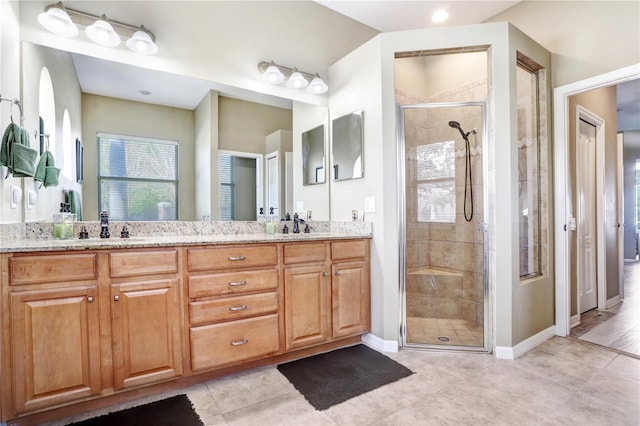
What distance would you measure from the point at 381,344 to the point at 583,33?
3056mm

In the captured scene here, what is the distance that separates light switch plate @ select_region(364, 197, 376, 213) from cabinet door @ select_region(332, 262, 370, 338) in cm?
44

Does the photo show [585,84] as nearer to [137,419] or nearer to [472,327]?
[472,327]

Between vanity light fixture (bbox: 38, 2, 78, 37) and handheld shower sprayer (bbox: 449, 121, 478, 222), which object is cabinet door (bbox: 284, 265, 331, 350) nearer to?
handheld shower sprayer (bbox: 449, 121, 478, 222)

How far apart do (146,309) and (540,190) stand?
3.23 metres

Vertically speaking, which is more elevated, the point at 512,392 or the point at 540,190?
the point at 540,190

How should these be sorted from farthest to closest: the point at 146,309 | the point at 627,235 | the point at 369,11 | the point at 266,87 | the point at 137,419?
the point at 627,235 < the point at 369,11 < the point at 266,87 < the point at 146,309 < the point at 137,419

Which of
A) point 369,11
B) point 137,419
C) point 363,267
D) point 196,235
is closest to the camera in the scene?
point 137,419

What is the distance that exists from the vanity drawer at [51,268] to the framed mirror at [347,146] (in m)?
1.96

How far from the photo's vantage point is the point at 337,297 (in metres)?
2.48

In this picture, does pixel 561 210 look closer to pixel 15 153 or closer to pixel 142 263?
pixel 142 263

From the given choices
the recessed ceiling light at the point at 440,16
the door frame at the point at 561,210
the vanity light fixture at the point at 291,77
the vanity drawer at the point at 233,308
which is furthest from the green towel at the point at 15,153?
the door frame at the point at 561,210

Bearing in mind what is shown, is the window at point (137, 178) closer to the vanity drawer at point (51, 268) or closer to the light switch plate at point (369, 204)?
the vanity drawer at point (51, 268)

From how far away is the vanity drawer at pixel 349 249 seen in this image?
97.6 inches

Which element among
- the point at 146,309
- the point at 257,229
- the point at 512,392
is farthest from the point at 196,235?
the point at 512,392
